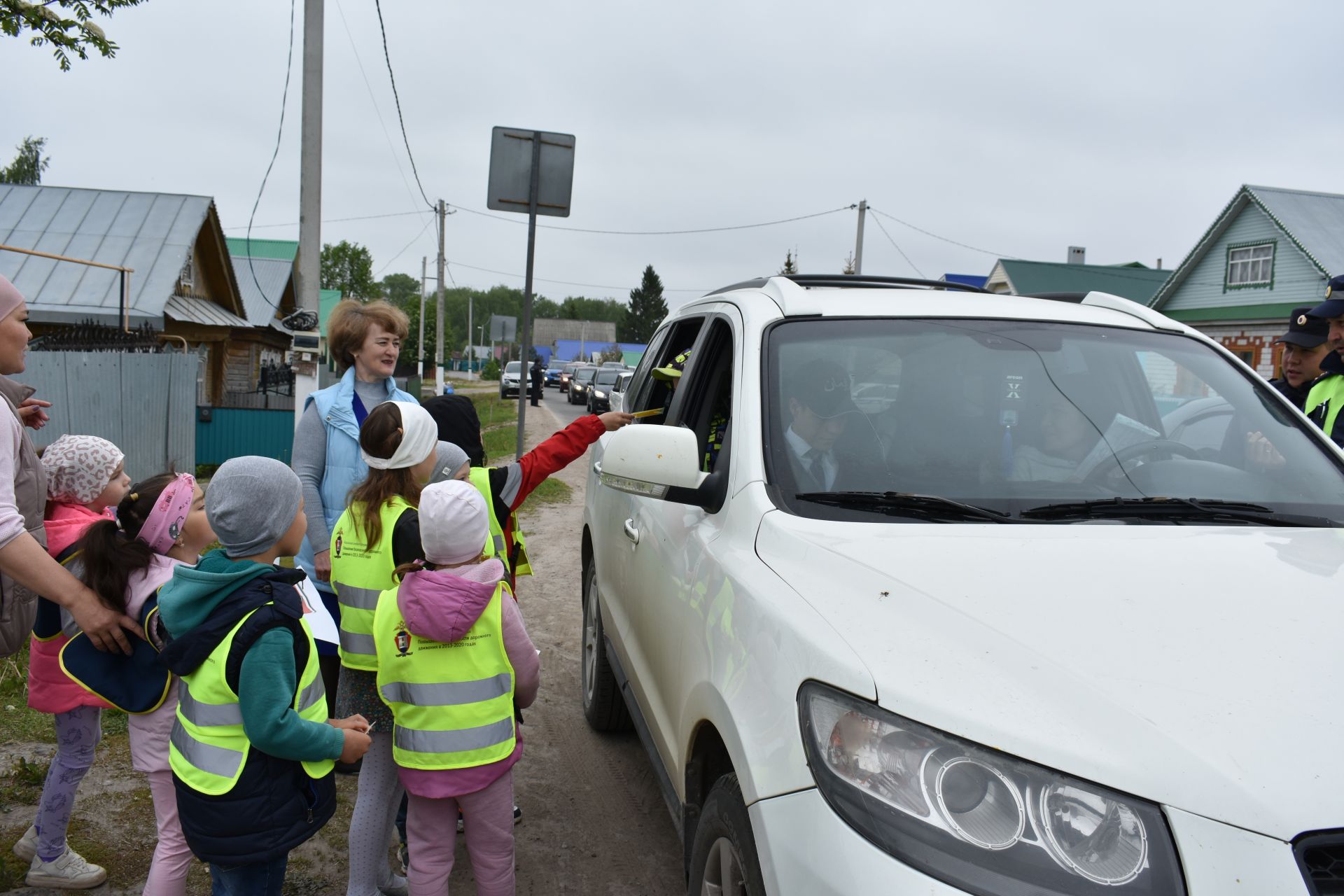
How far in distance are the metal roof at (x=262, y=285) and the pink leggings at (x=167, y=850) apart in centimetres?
2285

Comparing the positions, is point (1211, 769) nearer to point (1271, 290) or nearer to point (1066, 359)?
point (1066, 359)

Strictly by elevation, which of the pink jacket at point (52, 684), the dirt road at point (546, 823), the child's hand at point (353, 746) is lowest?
the dirt road at point (546, 823)

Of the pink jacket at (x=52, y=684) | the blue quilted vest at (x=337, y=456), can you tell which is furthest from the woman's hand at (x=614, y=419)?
the pink jacket at (x=52, y=684)

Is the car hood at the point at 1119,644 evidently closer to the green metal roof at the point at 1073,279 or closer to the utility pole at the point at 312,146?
the utility pole at the point at 312,146

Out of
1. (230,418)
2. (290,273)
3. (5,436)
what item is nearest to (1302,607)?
(5,436)

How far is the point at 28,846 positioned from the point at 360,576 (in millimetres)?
1505

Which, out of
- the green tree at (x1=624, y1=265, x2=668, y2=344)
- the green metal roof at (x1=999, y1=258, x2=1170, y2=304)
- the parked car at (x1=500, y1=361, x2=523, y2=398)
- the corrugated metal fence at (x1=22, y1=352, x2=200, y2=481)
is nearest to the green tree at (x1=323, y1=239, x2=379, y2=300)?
the green tree at (x1=624, y1=265, x2=668, y2=344)

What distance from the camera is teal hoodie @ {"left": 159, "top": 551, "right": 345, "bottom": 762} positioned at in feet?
7.18

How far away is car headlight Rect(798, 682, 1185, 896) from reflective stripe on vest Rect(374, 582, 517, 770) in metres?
1.29

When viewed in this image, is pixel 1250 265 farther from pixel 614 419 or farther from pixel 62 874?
pixel 62 874

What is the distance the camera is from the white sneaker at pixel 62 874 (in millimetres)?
3006

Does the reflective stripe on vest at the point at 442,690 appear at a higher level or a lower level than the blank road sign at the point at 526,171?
lower

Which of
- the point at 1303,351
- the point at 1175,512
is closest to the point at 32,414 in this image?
the point at 1175,512

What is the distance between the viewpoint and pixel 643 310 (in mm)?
108500
